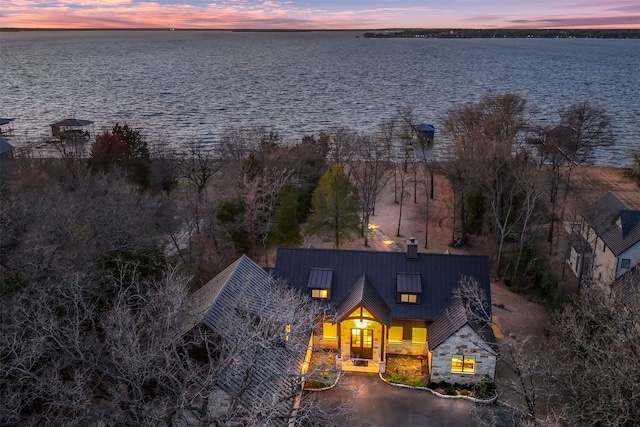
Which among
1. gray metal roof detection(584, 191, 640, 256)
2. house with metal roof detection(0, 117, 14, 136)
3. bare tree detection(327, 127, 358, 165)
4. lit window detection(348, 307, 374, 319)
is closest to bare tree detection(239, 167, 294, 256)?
lit window detection(348, 307, 374, 319)

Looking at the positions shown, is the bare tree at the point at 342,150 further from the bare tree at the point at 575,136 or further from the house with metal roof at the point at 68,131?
the house with metal roof at the point at 68,131

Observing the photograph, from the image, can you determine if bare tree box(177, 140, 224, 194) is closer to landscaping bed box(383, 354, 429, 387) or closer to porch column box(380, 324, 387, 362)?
porch column box(380, 324, 387, 362)

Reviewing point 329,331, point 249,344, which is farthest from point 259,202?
Result: point 249,344

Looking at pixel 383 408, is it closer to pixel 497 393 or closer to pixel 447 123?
pixel 497 393

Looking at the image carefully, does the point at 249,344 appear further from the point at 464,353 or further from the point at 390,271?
the point at 390,271

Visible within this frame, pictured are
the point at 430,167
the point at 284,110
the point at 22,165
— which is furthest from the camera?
the point at 284,110

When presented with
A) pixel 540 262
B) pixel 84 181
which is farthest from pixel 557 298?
pixel 84 181
